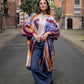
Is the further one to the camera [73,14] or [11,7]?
[11,7]

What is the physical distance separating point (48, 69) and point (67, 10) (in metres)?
33.5

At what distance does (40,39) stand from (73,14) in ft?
111

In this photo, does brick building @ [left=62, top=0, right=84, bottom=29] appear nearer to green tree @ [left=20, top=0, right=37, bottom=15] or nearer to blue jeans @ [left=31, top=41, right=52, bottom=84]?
green tree @ [left=20, top=0, right=37, bottom=15]

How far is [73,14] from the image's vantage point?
36156mm

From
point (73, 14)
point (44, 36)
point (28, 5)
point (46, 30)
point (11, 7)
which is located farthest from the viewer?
point (11, 7)

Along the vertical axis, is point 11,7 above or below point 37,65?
above

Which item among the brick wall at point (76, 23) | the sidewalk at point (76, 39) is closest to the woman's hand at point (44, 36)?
the sidewalk at point (76, 39)

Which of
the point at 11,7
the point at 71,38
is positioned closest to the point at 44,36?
the point at 71,38

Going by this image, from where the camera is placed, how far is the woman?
348cm

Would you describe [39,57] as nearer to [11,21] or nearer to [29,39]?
[29,39]

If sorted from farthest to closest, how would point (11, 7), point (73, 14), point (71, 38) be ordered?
point (11, 7)
point (73, 14)
point (71, 38)

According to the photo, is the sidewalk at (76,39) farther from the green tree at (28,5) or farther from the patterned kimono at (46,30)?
the green tree at (28,5)

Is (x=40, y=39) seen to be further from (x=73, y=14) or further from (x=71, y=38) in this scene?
(x=73, y=14)

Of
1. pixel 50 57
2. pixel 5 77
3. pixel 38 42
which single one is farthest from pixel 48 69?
pixel 5 77
